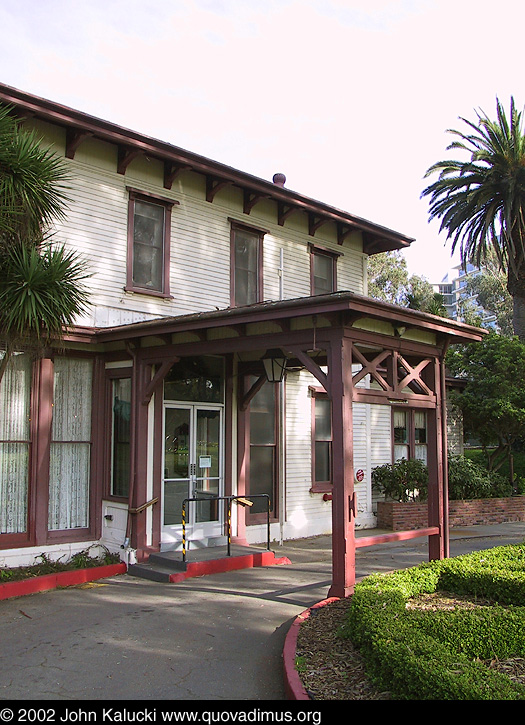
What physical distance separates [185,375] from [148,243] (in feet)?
8.18

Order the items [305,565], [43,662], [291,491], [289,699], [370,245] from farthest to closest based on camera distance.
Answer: [370,245]
[291,491]
[305,565]
[43,662]
[289,699]

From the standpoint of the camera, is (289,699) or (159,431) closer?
(289,699)

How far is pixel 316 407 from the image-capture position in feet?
48.1

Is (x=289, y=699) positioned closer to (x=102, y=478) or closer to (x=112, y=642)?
(x=112, y=642)

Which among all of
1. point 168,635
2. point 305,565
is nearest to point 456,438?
point 305,565

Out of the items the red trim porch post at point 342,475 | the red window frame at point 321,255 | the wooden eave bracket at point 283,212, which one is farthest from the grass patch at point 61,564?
the wooden eave bracket at point 283,212

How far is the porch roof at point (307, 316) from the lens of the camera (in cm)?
788

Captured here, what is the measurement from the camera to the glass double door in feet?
36.6

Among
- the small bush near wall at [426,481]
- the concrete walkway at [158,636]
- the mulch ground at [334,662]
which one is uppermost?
the small bush near wall at [426,481]

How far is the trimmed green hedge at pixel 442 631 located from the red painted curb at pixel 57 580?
4391 mm

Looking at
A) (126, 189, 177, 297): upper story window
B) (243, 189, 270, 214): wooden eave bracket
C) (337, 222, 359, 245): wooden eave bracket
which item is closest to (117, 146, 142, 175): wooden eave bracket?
(126, 189, 177, 297): upper story window

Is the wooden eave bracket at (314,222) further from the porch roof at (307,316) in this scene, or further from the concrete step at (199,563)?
the concrete step at (199,563)

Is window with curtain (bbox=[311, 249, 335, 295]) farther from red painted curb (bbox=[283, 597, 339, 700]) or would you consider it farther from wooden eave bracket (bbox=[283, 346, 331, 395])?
red painted curb (bbox=[283, 597, 339, 700])

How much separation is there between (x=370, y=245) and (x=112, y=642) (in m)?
11.9
